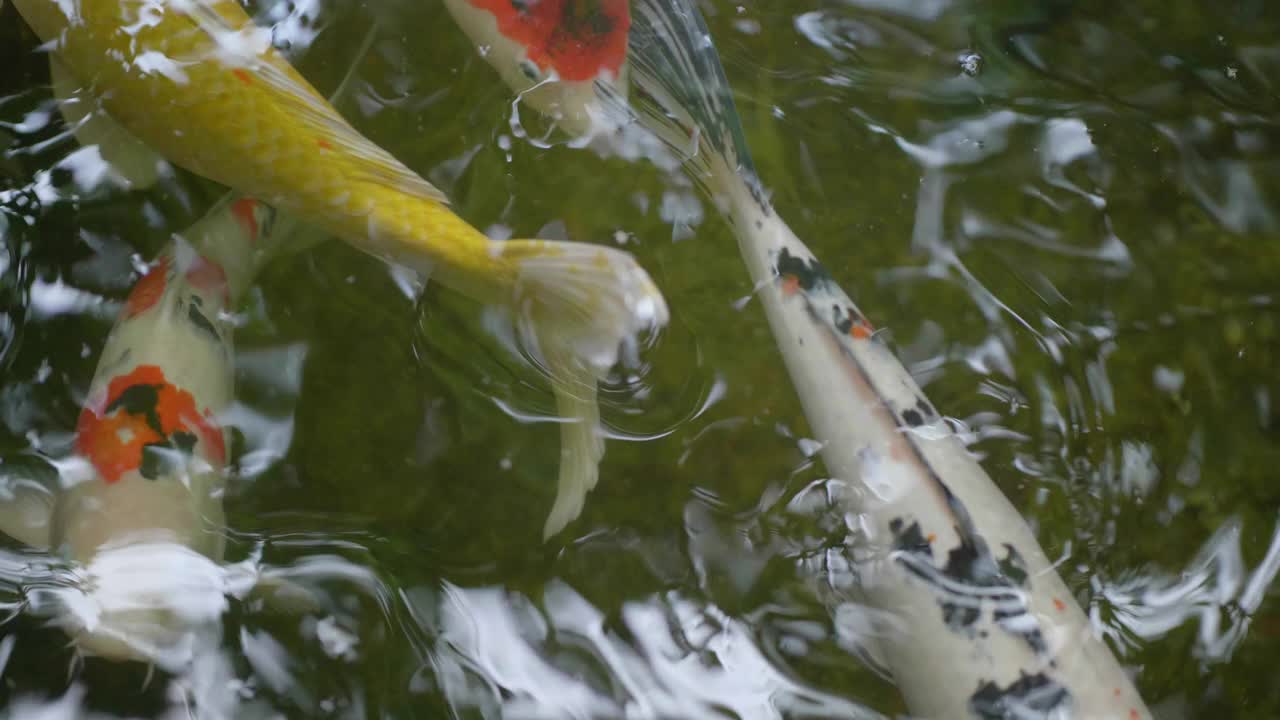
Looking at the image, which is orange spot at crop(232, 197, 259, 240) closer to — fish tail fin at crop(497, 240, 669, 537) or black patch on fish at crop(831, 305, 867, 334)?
fish tail fin at crop(497, 240, 669, 537)

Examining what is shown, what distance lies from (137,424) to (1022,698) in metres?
1.60

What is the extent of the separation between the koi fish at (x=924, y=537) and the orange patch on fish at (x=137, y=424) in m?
1.11

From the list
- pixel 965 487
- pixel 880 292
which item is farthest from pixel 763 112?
pixel 965 487

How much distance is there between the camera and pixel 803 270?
70.9 inches

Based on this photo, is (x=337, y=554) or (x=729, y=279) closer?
(x=337, y=554)

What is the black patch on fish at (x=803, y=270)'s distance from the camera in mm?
1782

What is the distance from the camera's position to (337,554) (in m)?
1.85

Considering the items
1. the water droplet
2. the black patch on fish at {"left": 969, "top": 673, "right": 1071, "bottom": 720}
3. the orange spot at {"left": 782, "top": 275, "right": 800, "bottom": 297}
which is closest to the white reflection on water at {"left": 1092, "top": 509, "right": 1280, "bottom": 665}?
the black patch on fish at {"left": 969, "top": 673, "right": 1071, "bottom": 720}

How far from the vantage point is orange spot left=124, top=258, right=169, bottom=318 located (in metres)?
1.92

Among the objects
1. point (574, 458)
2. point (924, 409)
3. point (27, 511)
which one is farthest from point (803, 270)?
point (27, 511)

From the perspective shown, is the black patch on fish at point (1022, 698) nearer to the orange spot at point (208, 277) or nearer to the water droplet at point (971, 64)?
the water droplet at point (971, 64)

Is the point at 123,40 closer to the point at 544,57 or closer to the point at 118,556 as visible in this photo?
the point at 544,57

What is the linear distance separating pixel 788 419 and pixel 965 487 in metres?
0.49

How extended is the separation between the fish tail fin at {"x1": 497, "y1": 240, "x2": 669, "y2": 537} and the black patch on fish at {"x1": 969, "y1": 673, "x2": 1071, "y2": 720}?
31.2 inches
